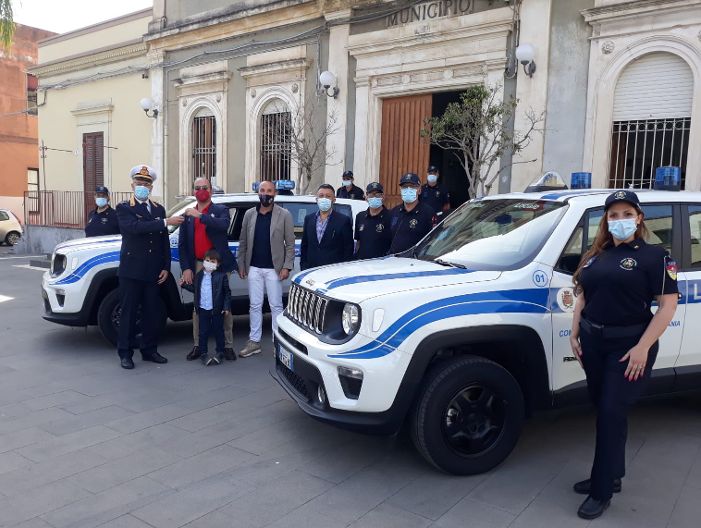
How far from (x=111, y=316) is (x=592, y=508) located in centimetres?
529

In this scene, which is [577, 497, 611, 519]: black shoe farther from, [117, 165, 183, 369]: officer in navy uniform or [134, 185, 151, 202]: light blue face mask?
[134, 185, 151, 202]: light blue face mask

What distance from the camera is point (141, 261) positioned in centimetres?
595

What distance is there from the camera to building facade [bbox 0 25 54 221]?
30.2 m

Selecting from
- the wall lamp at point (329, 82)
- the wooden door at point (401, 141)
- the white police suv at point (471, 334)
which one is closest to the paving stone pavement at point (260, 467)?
the white police suv at point (471, 334)

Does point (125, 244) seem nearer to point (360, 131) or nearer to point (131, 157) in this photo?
point (360, 131)

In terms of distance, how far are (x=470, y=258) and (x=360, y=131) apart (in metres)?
8.79

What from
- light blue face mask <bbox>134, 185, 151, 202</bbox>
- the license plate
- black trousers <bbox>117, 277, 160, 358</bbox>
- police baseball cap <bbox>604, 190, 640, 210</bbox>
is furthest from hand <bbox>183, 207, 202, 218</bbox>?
police baseball cap <bbox>604, 190, 640, 210</bbox>

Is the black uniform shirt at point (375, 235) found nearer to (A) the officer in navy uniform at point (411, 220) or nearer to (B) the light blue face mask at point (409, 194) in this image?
(A) the officer in navy uniform at point (411, 220)

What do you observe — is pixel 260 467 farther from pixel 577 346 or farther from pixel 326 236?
pixel 326 236

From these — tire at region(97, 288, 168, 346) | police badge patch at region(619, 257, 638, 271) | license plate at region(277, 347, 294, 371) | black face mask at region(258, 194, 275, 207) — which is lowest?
tire at region(97, 288, 168, 346)

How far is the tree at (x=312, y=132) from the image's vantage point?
13.0 metres

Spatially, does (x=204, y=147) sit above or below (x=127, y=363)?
above

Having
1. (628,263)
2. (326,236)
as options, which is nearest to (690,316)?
(628,263)

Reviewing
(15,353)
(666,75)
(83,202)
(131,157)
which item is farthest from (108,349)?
(83,202)
